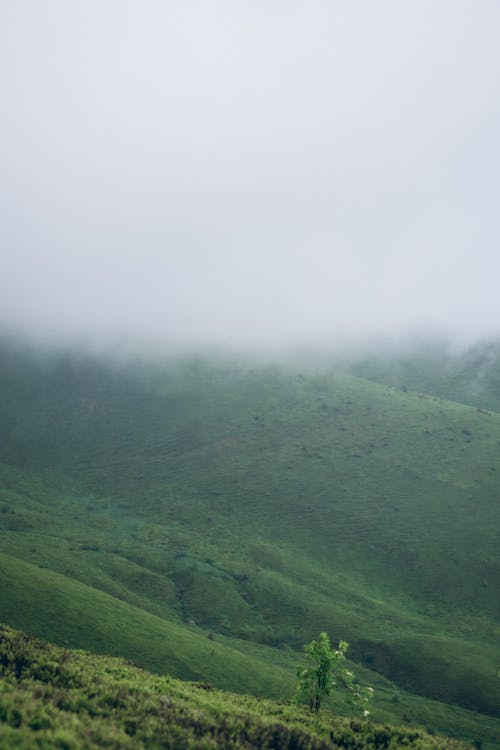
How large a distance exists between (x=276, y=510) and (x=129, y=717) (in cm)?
7550

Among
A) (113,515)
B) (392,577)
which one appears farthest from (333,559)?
(113,515)

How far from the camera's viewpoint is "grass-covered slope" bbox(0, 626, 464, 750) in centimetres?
1442

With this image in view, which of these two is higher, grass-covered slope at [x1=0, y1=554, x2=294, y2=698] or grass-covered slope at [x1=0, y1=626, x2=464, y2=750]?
grass-covered slope at [x1=0, y1=626, x2=464, y2=750]

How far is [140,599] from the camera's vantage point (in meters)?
59.3

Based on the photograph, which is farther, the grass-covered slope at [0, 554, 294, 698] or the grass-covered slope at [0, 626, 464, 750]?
the grass-covered slope at [0, 554, 294, 698]

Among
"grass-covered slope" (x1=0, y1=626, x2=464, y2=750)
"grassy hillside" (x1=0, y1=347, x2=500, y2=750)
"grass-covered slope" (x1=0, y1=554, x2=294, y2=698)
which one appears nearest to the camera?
"grass-covered slope" (x1=0, y1=626, x2=464, y2=750)

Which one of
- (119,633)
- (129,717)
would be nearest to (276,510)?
(119,633)

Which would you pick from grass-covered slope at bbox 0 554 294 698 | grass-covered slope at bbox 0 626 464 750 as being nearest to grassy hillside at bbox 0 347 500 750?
grass-covered slope at bbox 0 554 294 698

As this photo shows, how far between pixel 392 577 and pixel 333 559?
8873 mm

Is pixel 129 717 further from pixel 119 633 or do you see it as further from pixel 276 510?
pixel 276 510

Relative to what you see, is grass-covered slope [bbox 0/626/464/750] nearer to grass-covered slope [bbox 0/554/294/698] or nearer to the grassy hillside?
grass-covered slope [bbox 0/554/294/698]

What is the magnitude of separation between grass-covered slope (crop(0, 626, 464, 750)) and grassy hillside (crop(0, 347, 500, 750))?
21.5 meters

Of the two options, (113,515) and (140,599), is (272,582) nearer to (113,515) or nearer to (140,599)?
(140,599)

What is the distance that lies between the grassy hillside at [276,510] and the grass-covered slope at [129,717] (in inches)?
845
